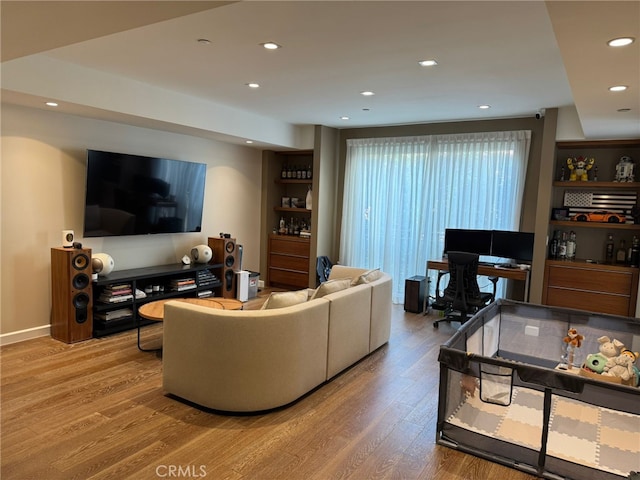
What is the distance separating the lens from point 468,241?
18.9ft

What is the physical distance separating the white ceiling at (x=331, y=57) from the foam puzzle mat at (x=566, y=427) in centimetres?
211

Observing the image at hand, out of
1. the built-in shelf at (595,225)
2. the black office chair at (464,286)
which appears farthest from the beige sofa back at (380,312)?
the built-in shelf at (595,225)

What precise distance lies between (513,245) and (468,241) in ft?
1.85

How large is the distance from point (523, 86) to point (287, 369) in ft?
11.1

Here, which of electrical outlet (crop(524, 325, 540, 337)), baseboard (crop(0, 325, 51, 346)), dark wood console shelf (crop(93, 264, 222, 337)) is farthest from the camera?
dark wood console shelf (crop(93, 264, 222, 337))

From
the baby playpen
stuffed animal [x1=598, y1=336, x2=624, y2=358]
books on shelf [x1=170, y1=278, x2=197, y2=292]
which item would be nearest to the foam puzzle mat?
the baby playpen

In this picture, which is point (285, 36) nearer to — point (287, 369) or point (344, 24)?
point (344, 24)

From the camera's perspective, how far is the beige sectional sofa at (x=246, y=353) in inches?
116

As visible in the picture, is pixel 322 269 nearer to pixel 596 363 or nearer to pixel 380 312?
pixel 380 312

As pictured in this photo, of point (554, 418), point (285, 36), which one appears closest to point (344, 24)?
point (285, 36)

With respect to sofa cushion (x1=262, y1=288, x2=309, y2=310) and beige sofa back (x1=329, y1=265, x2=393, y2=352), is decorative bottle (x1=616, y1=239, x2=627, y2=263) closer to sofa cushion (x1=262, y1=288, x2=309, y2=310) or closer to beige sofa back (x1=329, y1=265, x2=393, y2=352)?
beige sofa back (x1=329, y1=265, x2=393, y2=352)

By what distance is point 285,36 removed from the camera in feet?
9.79

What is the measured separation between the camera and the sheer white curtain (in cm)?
569

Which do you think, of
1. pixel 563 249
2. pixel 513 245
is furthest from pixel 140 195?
pixel 563 249
